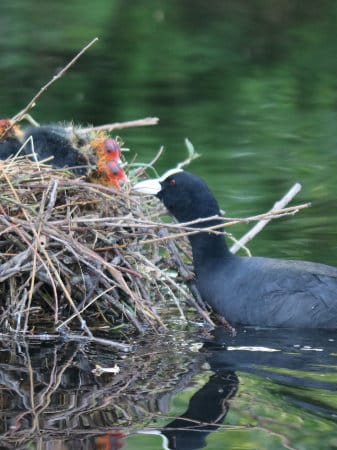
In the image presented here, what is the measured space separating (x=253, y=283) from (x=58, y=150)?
1.18 metres

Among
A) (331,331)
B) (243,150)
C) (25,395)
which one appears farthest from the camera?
(243,150)

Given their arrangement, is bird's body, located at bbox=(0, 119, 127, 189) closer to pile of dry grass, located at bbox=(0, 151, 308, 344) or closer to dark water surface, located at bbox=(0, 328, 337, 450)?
pile of dry grass, located at bbox=(0, 151, 308, 344)

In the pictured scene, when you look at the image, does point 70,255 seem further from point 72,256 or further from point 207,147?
point 207,147

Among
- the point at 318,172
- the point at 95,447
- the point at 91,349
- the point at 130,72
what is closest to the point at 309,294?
the point at 91,349

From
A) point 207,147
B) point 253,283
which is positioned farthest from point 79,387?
point 207,147

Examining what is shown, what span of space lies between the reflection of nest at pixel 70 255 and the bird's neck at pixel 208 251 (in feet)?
0.84

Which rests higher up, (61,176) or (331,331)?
(61,176)

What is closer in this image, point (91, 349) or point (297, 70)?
point (91, 349)

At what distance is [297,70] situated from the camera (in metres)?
11.3

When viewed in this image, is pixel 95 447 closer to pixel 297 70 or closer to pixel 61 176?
pixel 61 176

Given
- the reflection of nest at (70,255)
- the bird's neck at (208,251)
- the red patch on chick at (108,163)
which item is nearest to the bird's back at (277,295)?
the bird's neck at (208,251)

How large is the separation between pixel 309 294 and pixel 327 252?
111 cm

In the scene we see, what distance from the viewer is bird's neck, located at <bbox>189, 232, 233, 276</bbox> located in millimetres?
5875

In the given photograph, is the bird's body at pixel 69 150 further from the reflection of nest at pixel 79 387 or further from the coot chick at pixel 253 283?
the reflection of nest at pixel 79 387
